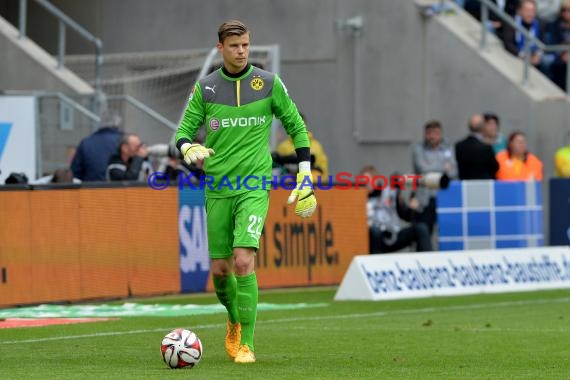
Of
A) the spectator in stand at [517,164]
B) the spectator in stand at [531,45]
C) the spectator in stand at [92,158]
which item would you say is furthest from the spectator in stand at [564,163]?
the spectator in stand at [92,158]

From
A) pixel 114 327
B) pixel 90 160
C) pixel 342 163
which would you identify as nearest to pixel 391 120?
pixel 342 163

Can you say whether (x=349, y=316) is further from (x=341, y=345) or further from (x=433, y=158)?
(x=433, y=158)

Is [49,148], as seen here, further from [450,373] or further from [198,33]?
[450,373]

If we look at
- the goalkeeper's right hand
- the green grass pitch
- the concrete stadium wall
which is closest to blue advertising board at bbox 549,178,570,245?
the concrete stadium wall

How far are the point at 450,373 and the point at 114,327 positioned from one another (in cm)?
478

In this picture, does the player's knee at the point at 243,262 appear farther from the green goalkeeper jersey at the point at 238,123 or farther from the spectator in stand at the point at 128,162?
the spectator in stand at the point at 128,162

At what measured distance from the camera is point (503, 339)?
12883 millimetres

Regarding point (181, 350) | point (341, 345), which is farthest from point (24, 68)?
point (181, 350)

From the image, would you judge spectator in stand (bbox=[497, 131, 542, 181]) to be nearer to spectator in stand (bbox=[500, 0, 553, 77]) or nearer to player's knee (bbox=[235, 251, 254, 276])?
spectator in stand (bbox=[500, 0, 553, 77])

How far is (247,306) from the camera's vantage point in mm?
11023

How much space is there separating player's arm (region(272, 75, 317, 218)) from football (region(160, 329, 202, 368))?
4.38 feet

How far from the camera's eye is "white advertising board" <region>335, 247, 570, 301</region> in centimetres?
1820

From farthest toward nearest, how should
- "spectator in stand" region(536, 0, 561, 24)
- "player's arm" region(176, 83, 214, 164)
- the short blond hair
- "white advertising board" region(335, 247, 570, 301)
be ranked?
"spectator in stand" region(536, 0, 561, 24), "white advertising board" region(335, 247, 570, 301), "player's arm" region(176, 83, 214, 164), the short blond hair

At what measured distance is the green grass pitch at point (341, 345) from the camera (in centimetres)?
1027
